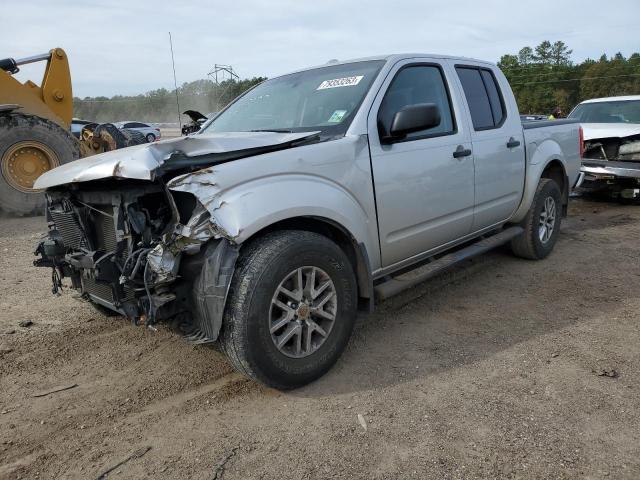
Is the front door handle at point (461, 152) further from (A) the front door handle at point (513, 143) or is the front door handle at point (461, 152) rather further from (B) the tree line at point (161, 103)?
(B) the tree line at point (161, 103)

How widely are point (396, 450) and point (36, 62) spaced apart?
9.68m

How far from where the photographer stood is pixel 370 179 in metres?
3.24

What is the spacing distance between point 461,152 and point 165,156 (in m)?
2.34

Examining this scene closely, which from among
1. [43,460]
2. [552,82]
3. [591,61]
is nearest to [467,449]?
[43,460]

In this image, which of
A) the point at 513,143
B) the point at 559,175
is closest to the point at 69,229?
the point at 513,143

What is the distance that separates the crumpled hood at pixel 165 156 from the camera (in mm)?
2525

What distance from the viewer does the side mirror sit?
322cm

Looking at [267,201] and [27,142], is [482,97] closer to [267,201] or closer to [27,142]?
[267,201]

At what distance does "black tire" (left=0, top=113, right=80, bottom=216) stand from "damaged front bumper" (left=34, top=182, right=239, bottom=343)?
19.7 ft

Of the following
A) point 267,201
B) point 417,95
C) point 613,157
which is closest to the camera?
point 267,201

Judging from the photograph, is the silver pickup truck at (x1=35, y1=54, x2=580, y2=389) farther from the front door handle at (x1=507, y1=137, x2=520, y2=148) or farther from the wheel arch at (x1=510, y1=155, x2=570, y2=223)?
the wheel arch at (x1=510, y1=155, x2=570, y2=223)

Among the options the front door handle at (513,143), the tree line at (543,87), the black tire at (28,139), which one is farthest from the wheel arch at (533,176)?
the tree line at (543,87)

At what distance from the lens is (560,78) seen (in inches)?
2699

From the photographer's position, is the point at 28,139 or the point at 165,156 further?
the point at 28,139
